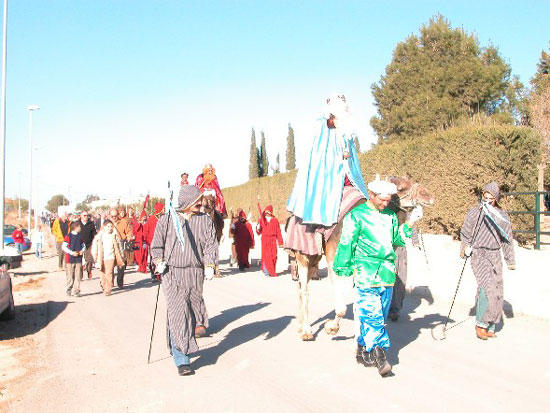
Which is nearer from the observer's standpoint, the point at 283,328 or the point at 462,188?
the point at 283,328

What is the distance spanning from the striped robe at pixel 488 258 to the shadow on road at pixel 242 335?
2.94 meters

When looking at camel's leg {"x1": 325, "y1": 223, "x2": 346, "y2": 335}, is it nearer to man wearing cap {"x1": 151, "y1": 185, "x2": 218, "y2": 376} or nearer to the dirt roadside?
man wearing cap {"x1": 151, "y1": 185, "x2": 218, "y2": 376}

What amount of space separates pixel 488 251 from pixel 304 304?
2.66 metres

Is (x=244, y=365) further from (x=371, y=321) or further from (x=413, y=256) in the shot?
(x=413, y=256)

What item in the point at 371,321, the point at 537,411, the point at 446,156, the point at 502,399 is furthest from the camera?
the point at 446,156

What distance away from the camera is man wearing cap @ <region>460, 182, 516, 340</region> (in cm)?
798

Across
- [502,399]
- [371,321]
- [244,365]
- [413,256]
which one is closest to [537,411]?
[502,399]

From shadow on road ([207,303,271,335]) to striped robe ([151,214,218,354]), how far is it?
2.15 metres

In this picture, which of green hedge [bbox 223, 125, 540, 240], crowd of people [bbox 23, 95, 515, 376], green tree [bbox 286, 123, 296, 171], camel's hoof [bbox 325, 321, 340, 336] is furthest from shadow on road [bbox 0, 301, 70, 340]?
green tree [bbox 286, 123, 296, 171]

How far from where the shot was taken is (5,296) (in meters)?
10.5

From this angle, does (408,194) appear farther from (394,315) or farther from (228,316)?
(228,316)

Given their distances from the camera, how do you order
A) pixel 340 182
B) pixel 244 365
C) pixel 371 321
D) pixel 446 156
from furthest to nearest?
pixel 446 156, pixel 340 182, pixel 244 365, pixel 371 321

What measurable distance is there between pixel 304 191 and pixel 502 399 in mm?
3764

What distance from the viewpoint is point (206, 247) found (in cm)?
729
